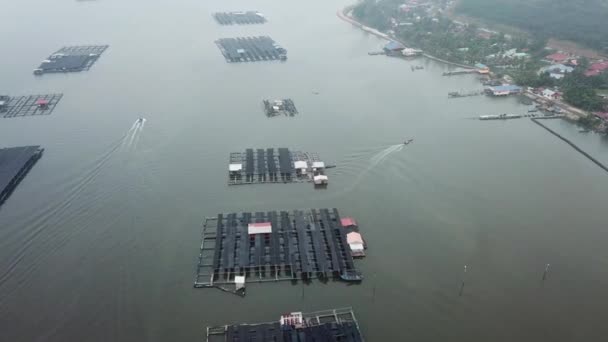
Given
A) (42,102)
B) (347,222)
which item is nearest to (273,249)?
(347,222)

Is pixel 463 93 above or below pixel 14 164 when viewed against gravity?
above

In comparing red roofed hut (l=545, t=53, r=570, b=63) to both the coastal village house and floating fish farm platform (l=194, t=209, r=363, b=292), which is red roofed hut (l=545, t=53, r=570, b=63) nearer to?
the coastal village house

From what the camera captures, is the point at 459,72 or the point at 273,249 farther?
the point at 459,72

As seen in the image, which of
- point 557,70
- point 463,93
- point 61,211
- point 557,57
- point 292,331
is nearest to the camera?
point 292,331

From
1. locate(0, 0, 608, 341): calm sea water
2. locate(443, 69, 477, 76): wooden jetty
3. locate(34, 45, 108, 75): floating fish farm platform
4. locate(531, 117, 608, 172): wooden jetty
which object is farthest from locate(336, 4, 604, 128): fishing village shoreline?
locate(34, 45, 108, 75): floating fish farm platform

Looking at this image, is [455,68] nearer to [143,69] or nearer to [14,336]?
[143,69]

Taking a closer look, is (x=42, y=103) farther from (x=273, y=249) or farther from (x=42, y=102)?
(x=273, y=249)

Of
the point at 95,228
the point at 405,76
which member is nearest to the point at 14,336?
the point at 95,228

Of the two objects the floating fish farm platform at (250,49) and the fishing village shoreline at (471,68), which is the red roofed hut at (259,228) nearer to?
the fishing village shoreline at (471,68)
